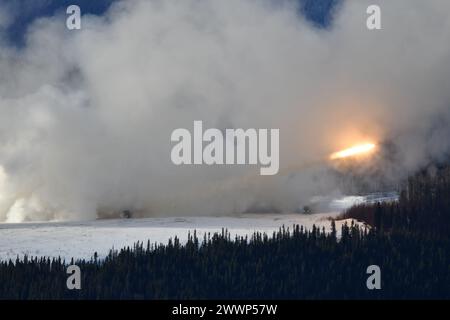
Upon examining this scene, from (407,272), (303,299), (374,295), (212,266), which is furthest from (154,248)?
(407,272)

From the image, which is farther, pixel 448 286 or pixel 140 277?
pixel 448 286

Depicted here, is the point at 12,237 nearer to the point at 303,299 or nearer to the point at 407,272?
the point at 303,299

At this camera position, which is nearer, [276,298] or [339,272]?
[276,298]

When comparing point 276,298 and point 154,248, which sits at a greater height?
point 154,248

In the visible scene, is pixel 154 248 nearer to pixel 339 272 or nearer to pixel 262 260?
pixel 262 260
